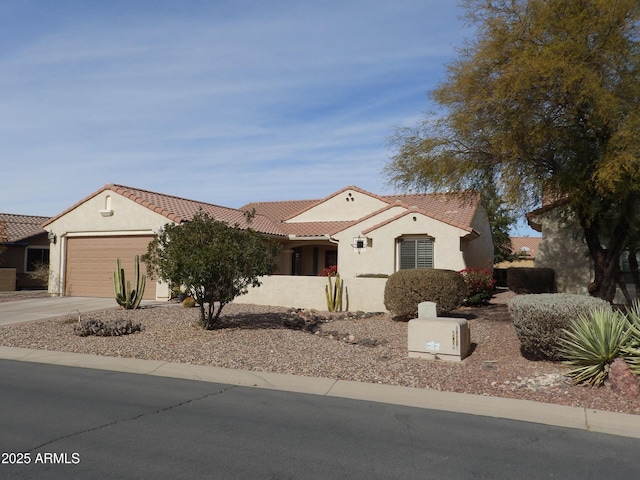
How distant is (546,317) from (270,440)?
18.3ft

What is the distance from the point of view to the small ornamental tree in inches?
476

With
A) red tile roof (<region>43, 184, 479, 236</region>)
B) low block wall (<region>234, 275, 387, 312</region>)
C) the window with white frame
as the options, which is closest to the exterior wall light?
red tile roof (<region>43, 184, 479, 236</region>)

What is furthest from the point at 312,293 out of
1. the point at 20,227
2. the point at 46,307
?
the point at 20,227

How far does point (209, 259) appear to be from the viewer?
12.1 m

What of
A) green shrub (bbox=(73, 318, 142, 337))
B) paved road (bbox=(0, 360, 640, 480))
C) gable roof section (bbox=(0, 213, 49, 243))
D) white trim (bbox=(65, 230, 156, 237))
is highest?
gable roof section (bbox=(0, 213, 49, 243))

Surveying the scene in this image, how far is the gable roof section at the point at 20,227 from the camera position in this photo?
97.9 ft

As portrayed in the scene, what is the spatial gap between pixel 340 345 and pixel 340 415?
4.66m

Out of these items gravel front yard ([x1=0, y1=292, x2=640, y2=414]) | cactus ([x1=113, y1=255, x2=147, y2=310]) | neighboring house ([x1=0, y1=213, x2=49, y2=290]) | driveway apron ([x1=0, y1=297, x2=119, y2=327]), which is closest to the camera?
gravel front yard ([x1=0, y1=292, x2=640, y2=414])

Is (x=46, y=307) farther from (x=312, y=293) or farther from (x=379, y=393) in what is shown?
(x=379, y=393)

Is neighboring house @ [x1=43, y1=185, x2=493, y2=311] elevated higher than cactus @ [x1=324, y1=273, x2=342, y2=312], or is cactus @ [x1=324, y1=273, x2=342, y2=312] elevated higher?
neighboring house @ [x1=43, y1=185, x2=493, y2=311]

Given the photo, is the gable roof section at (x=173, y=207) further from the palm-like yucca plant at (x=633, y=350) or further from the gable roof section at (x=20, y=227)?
the palm-like yucca plant at (x=633, y=350)

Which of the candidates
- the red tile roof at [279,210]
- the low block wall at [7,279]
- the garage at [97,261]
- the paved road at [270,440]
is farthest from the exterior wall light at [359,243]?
the low block wall at [7,279]

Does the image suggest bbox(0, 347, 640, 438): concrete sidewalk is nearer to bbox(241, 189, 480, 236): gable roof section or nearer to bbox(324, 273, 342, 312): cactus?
bbox(241, 189, 480, 236): gable roof section

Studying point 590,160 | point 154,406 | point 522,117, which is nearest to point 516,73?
point 522,117
